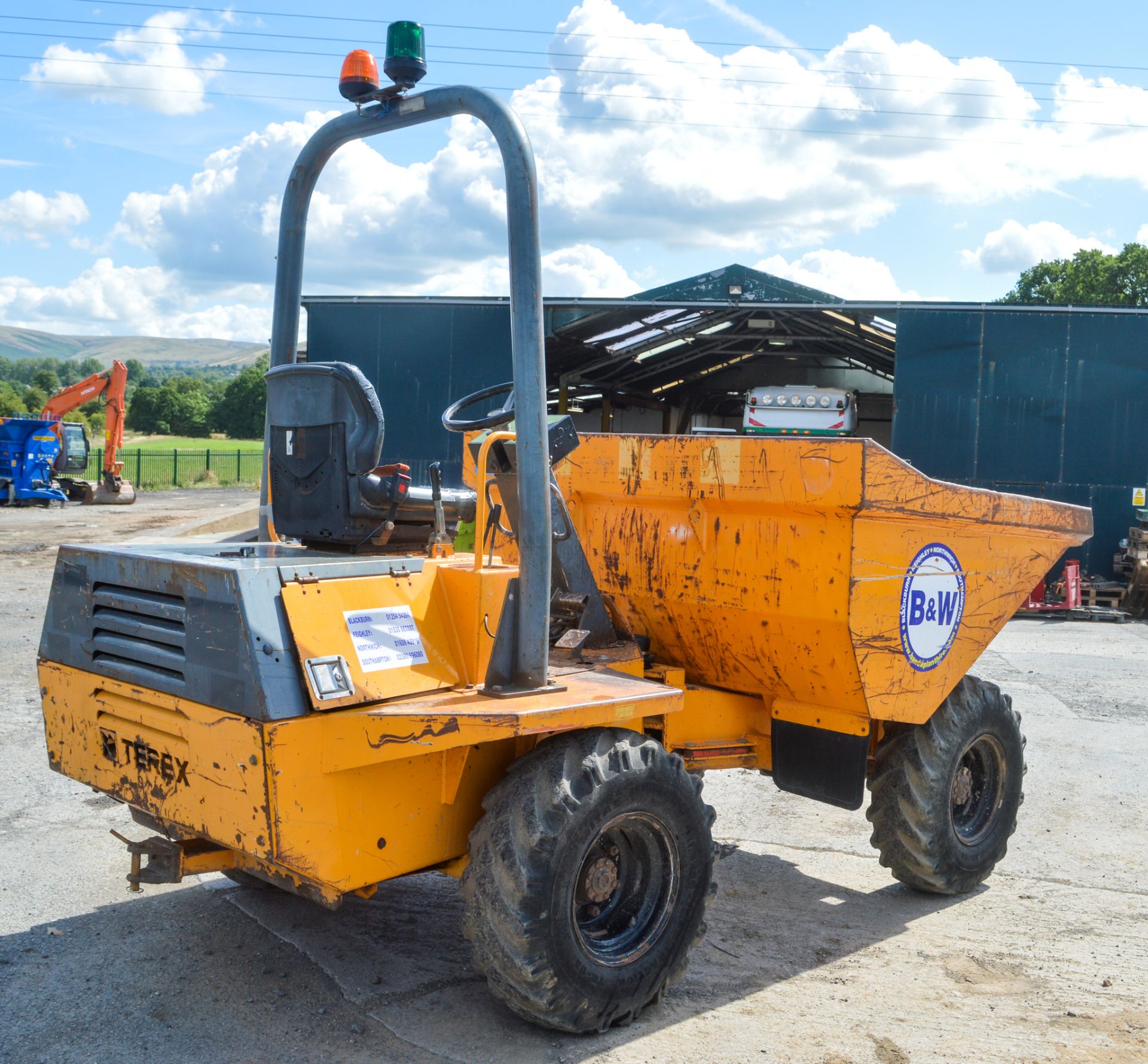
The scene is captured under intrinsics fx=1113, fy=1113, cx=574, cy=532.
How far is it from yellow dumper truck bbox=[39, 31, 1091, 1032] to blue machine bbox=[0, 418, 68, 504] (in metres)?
23.6

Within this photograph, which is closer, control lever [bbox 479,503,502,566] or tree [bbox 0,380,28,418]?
control lever [bbox 479,503,502,566]

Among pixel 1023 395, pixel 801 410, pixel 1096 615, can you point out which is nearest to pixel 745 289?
pixel 801 410

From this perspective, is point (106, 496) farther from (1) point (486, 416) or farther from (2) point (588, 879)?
(2) point (588, 879)

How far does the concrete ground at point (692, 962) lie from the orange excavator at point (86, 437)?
21777 mm

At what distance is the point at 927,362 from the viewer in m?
16.2

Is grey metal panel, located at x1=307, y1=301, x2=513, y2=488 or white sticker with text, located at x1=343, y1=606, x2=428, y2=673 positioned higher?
grey metal panel, located at x1=307, y1=301, x2=513, y2=488

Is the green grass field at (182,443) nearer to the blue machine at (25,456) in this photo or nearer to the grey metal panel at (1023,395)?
the blue machine at (25,456)

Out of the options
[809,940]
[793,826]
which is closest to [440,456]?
[793,826]

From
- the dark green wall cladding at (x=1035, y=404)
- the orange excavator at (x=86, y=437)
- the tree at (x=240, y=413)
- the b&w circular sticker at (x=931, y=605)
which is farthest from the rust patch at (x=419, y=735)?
the tree at (x=240, y=413)

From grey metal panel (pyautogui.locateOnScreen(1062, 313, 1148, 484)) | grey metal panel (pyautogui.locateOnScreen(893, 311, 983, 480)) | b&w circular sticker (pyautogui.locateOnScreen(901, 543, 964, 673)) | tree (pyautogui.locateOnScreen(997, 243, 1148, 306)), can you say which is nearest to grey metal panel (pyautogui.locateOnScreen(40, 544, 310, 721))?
b&w circular sticker (pyautogui.locateOnScreen(901, 543, 964, 673))

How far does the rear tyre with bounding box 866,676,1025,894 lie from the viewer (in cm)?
498

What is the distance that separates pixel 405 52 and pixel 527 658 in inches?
77.9

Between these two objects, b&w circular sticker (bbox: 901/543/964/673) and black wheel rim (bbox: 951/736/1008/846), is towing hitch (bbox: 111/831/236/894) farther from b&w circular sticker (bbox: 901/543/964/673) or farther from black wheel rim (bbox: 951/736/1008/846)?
black wheel rim (bbox: 951/736/1008/846)

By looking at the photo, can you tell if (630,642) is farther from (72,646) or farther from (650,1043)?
(72,646)
